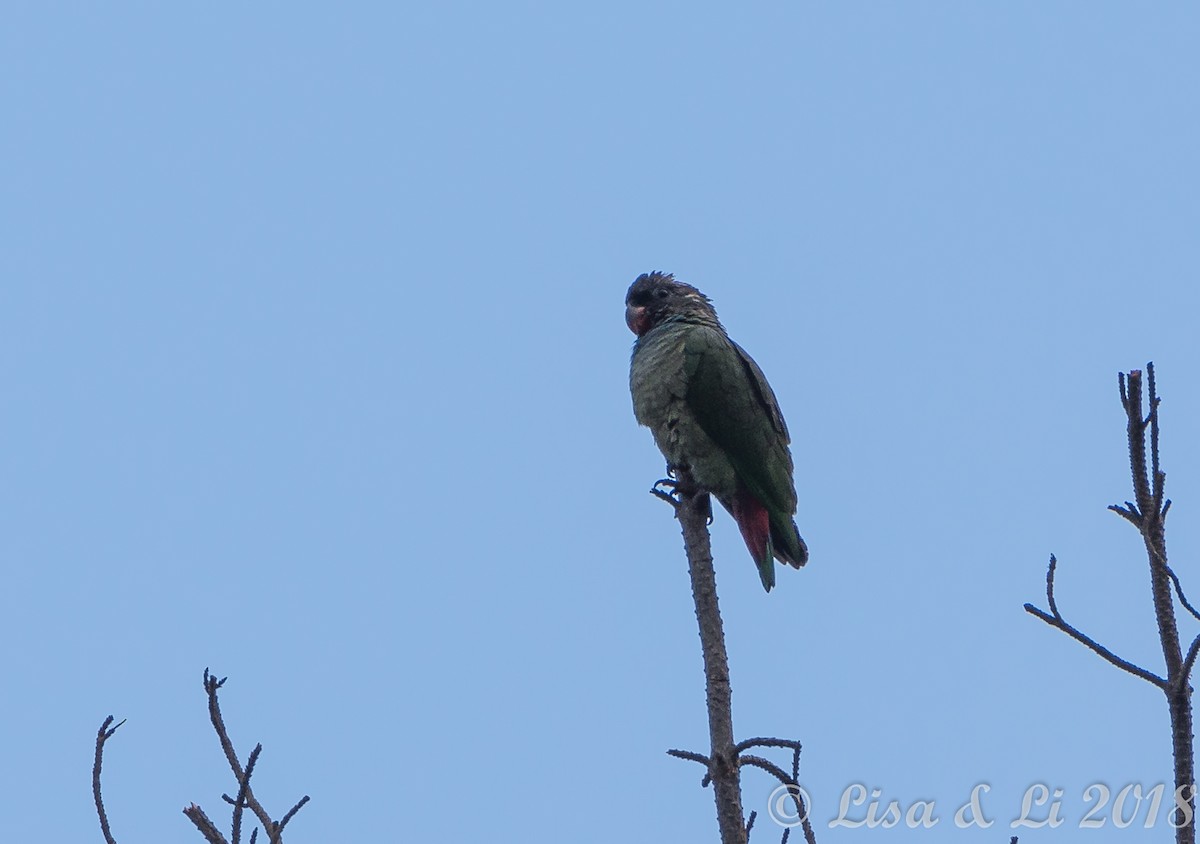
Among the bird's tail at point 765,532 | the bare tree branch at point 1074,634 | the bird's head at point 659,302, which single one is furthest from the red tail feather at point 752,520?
the bare tree branch at point 1074,634

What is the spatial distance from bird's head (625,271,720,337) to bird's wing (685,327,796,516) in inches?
31.7

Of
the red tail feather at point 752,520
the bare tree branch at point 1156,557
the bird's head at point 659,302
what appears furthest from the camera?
the bird's head at point 659,302

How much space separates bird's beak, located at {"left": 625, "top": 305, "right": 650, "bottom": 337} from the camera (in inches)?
335

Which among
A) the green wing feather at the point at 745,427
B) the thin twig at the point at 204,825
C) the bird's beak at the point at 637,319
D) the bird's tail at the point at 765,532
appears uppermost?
the bird's beak at the point at 637,319

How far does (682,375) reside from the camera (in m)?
7.42

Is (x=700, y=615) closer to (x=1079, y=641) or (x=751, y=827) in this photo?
(x=751, y=827)

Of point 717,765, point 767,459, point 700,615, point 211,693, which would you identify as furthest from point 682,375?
point 211,693

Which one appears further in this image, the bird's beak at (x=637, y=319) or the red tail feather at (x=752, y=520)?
the bird's beak at (x=637, y=319)

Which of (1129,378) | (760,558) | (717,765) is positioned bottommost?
(717,765)

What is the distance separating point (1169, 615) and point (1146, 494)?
28 centimetres

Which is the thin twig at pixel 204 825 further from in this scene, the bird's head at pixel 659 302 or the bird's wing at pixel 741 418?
the bird's head at pixel 659 302

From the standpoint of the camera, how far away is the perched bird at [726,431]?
24.1 feet

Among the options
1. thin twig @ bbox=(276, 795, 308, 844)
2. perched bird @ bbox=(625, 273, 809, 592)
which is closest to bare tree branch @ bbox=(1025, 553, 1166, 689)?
thin twig @ bbox=(276, 795, 308, 844)

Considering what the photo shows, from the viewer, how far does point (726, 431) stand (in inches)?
289
